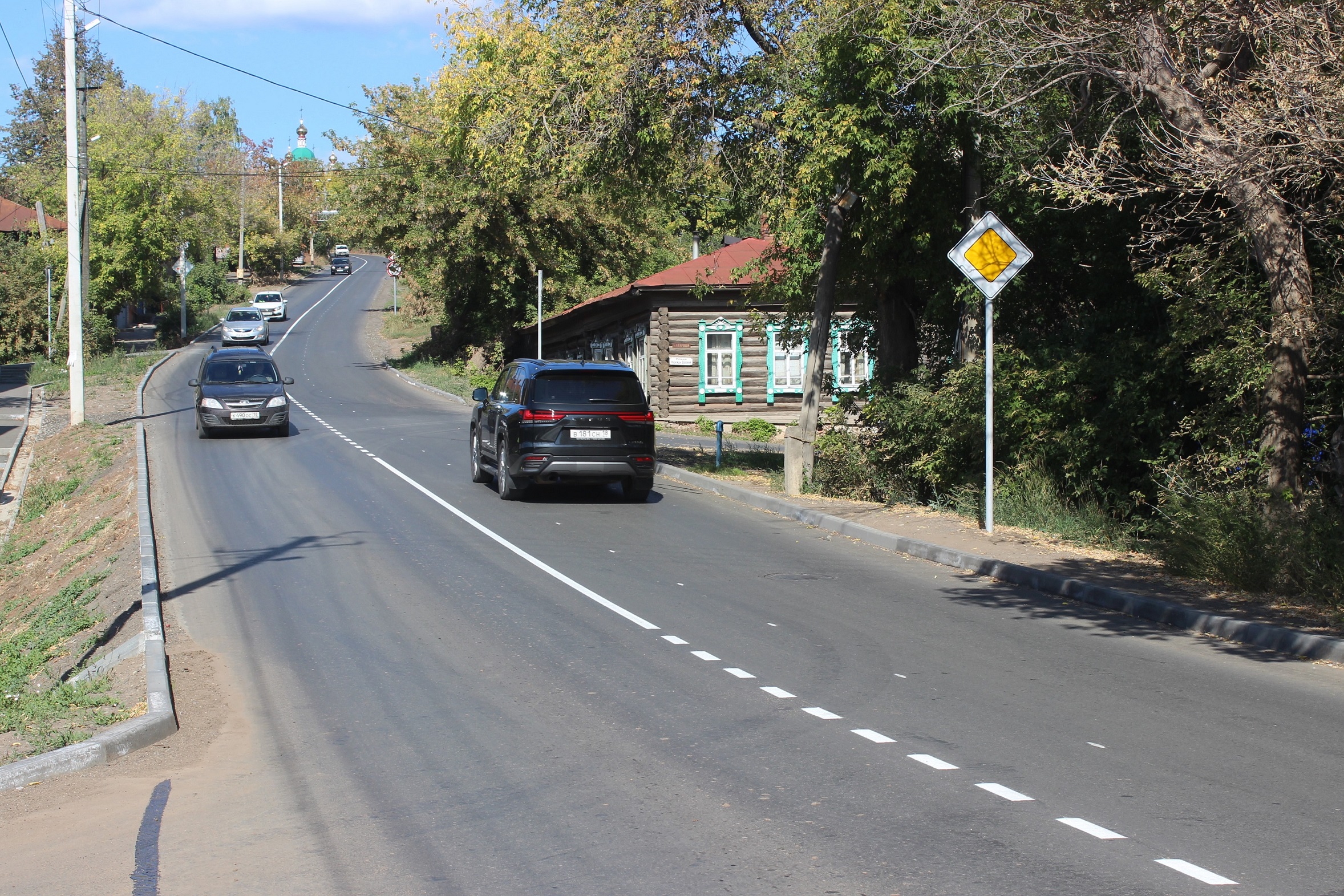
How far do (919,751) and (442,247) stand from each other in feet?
133

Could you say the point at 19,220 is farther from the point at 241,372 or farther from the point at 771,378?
the point at 771,378

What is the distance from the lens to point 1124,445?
13273 mm

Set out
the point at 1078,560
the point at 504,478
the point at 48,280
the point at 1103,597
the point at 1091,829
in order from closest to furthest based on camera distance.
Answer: the point at 1091,829 → the point at 1103,597 → the point at 1078,560 → the point at 504,478 → the point at 48,280

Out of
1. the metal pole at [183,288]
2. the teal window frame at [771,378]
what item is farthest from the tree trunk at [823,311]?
the metal pole at [183,288]

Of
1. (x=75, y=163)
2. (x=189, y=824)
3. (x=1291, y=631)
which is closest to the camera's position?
→ (x=189, y=824)

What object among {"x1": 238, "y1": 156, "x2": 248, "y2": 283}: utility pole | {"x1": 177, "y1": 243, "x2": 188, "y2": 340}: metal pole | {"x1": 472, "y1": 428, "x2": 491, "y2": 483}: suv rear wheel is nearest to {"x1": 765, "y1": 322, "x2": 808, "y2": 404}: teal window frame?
{"x1": 472, "y1": 428, "x2": 491, "y2": 483}: suv rear wheel

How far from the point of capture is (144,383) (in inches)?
1485

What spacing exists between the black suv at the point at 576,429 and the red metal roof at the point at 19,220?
44.9 meters

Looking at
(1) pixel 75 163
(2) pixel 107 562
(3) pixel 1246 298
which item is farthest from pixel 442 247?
(3) pixel 1246 298

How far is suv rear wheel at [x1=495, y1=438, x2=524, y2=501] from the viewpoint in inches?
664

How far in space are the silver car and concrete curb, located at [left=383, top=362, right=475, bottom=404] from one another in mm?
6381

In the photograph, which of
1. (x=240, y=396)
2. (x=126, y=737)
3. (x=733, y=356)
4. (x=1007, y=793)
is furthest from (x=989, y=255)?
(x=733, y=356)

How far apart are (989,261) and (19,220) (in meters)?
61.5

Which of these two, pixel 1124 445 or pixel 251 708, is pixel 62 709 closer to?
pixel 251 708
